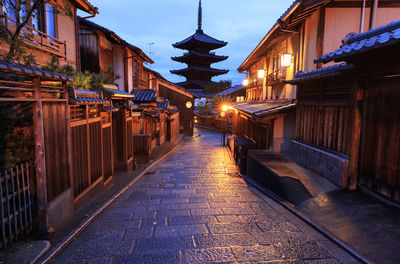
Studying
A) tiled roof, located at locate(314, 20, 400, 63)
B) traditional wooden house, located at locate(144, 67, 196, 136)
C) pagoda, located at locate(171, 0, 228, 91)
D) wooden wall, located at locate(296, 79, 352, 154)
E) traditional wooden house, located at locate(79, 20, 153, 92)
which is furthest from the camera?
pagoda, located at locate(171, 0, 228, 91)

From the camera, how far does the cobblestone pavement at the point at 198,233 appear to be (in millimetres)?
4402

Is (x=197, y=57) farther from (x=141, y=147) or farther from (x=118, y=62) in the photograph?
(x=141, y=147)

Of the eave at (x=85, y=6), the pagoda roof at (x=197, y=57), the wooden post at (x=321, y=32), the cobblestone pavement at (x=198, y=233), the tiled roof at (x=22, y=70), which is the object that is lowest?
the cobblestone pavement at (x=198, y=233)

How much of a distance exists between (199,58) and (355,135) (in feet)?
146

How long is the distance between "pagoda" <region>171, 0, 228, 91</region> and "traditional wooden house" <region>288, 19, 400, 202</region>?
133 feet

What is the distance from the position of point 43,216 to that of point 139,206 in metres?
2.74

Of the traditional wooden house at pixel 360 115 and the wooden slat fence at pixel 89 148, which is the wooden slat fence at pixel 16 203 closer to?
the wooden slat fence at pixel 89 148

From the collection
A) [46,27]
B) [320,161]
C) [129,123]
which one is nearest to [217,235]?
[320,161]

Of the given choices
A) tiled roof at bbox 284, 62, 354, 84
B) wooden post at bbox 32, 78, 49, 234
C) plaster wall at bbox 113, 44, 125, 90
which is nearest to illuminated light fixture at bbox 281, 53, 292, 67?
tiled roof at bbox 284, 62, 354, 84

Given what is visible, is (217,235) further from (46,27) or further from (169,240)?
(46,27)

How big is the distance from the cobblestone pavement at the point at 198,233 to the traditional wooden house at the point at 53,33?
6.46m

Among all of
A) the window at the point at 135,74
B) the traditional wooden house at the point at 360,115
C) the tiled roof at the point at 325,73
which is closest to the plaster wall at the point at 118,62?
the window at the point at 135,74

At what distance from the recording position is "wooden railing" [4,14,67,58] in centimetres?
743

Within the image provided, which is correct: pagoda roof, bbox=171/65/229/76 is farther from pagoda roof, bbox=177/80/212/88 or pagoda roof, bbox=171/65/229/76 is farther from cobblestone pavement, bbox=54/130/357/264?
cobblestone pavement, bbox=54/130/357/264
